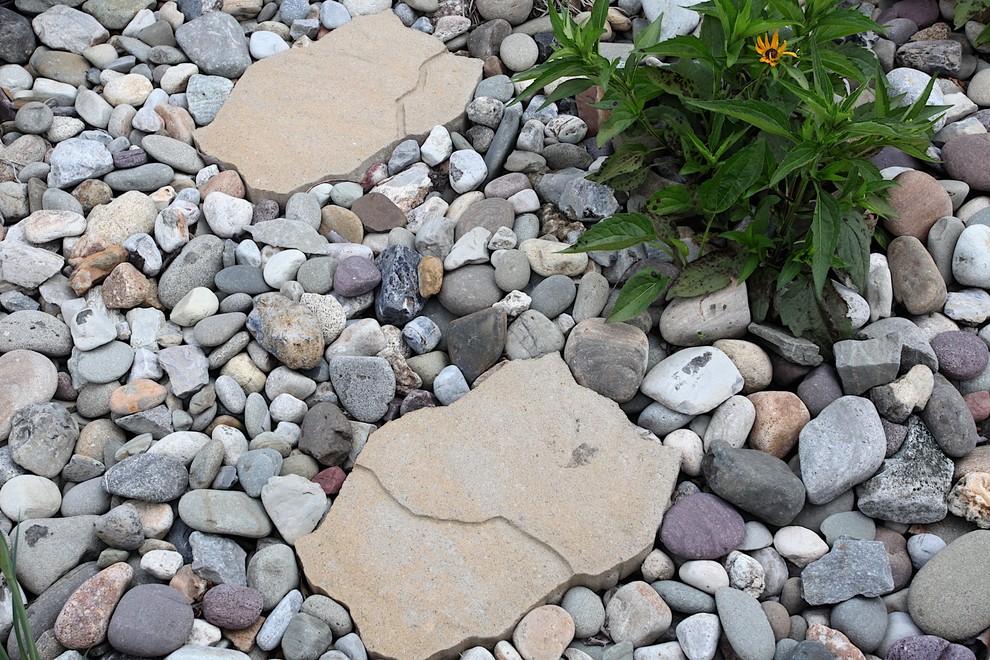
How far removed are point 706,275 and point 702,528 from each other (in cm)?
72

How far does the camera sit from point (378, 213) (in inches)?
115

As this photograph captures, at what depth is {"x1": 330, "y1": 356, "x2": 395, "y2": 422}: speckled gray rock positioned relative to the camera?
246 cm

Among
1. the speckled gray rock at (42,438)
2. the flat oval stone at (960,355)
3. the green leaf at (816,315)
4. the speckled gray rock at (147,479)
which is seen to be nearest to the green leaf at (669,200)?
the green leaf at (816,315)

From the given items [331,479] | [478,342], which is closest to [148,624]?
[331,479]

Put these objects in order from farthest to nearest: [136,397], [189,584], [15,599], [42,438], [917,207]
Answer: [917,207] < [136,397] < [42,438] < [189,584] < [15,599]

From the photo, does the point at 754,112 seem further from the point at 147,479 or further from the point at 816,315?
the point at 147,479

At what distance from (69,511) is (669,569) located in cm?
152

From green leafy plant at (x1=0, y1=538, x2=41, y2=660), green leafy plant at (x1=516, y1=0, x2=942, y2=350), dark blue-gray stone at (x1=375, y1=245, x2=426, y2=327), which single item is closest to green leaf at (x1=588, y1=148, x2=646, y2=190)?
green leafy plant at (x1=516, y1=0, x2=942, y2=350)

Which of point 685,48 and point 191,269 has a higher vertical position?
point 685,48

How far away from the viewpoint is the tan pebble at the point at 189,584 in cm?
207

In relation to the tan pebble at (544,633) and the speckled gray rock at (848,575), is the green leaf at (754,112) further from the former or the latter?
the tan pebble at (544,633)

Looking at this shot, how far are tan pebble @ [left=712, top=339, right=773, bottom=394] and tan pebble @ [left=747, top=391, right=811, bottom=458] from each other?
0.06m

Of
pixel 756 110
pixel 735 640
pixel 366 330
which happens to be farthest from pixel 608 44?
pixel 735 640

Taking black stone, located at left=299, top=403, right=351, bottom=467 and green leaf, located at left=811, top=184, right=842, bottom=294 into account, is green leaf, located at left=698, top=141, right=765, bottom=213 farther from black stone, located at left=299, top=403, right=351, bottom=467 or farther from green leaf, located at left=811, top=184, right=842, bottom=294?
black stone, located at left=299, top=403, right=351, bottom=467
